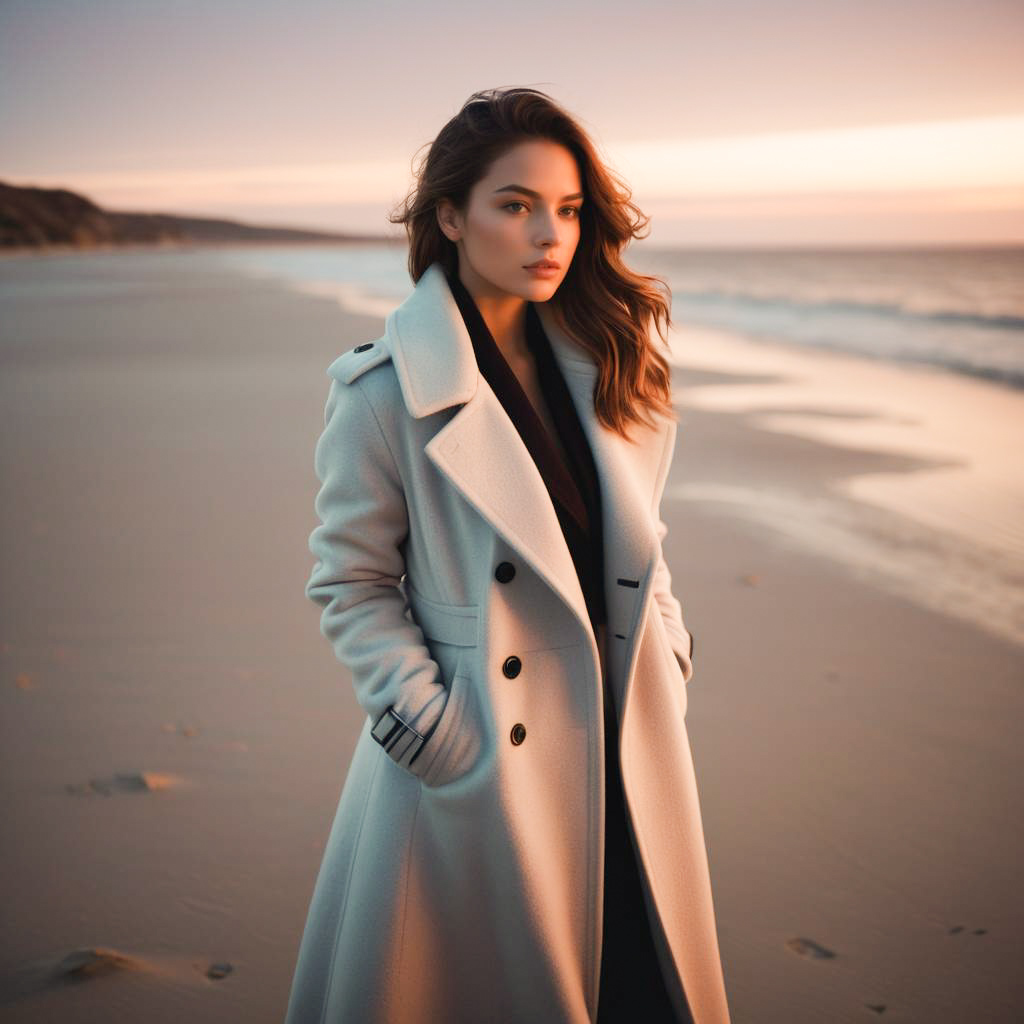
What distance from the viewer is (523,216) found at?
1.88m

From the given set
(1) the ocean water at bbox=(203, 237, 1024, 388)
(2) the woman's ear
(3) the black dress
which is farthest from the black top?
(1) the ocean water at bbox=(203, 237, 1024, 388)

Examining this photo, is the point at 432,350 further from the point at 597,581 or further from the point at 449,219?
the point at 597,581

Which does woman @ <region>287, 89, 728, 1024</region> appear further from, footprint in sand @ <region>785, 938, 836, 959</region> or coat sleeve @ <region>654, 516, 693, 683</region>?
footprint in sand @ <region>785, 938, 836, 959</region>

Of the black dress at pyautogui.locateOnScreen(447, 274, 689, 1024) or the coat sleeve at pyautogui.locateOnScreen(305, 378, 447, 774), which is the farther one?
the black dress at pyautogui.locateOnScreen(447, 274, 689, 1024)

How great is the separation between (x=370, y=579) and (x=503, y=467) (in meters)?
0.36

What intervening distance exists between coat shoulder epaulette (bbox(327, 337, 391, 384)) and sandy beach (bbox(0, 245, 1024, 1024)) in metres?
1.82

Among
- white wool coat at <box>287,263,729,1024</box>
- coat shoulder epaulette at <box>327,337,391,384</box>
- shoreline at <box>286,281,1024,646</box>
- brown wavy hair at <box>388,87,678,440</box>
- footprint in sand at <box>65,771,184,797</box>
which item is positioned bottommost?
footprint in sand at <box>65,771,184,797</box>

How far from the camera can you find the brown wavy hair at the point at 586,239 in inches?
73.8

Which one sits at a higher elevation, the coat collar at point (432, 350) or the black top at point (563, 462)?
the coat collar at point (432, 350)

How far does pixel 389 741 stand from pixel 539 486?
55 centimetres

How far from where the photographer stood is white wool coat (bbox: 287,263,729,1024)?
5.86 feet

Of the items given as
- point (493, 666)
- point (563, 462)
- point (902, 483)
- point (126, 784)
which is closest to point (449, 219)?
point (563, 462)

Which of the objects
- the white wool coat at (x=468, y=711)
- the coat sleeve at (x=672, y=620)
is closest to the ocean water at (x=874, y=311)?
the coat sleeve at (x=672, y=620)

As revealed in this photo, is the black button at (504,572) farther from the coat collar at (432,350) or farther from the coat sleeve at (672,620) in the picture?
the coat sleeve at (672,620)
